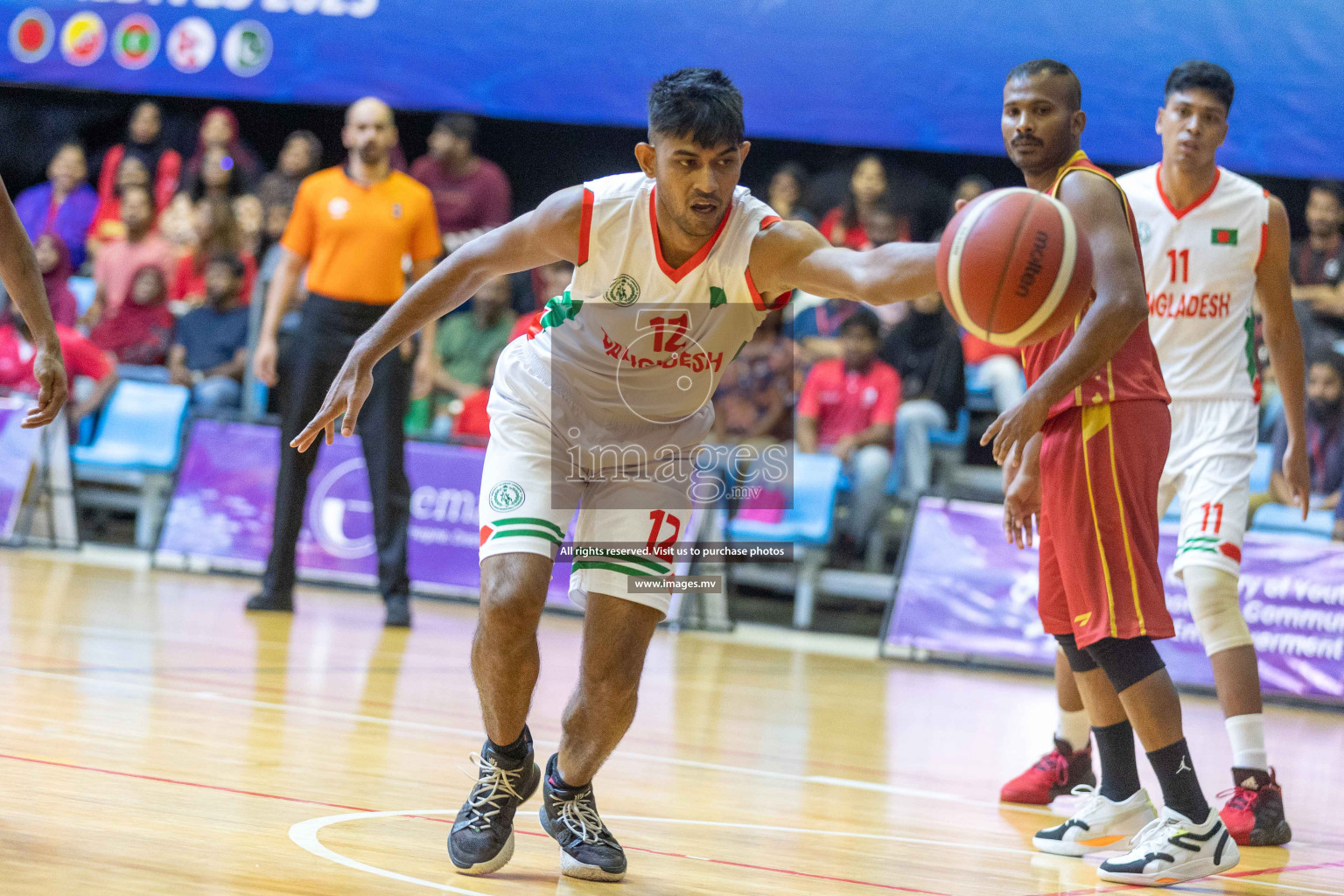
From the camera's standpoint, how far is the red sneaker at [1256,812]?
185 inches

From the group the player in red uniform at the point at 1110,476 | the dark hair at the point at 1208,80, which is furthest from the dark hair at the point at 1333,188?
Result: the player in red uniform at the point at 1110,476

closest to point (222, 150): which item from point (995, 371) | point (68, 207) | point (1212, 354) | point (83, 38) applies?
point (83, 38)

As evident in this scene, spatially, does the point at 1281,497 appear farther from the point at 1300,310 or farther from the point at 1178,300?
the point at 1178,300

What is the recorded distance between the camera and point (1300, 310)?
9.91 metres

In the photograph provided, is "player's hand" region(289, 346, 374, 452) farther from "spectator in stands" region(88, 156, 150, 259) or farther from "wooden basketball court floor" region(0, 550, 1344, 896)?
"spectator in stands" region(88, 156, 150, 259)

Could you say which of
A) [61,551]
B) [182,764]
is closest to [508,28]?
[61,551]

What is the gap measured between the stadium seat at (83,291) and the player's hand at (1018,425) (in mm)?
10689

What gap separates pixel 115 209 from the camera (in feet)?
43.7

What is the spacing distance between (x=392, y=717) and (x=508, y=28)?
277 inches

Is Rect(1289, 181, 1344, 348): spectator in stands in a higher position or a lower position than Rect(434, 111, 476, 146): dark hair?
lower

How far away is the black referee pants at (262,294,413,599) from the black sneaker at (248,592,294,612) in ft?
0.10

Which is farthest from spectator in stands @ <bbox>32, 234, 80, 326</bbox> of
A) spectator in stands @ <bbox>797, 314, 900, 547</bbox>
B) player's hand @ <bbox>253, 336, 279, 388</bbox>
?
spectator in stands @ <bbox>797, 314, 900, 547</bbox>

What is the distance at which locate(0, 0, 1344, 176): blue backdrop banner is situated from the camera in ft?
33.0

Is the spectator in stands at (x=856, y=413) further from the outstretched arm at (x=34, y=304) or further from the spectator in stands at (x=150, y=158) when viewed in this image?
the outstretched arm at (x=34, y=304)
